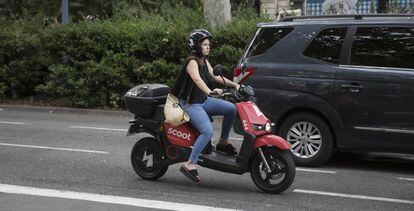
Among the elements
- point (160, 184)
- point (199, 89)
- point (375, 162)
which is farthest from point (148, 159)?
point (375, 162)

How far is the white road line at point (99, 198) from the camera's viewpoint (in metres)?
6.45

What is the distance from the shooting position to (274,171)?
6.84 meters

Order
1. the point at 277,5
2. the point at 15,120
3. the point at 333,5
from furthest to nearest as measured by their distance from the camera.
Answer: the point at 277,5 < the point at 333,5 < the point at 15,120

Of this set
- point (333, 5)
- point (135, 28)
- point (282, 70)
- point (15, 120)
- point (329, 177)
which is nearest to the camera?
point (329, 177)

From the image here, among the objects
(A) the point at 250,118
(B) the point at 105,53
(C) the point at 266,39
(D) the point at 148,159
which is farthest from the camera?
(B) the point at 105,53

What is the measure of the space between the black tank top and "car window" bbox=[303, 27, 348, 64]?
6.55 ft

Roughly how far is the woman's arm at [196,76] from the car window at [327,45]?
2.20 metres

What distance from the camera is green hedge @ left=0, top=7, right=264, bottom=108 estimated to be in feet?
50.0

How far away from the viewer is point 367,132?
26.7 feet

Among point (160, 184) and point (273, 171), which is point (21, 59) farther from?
point (273, 171)

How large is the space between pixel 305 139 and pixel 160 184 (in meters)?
2.17

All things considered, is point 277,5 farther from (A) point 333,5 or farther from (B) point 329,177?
(B) point 329,177

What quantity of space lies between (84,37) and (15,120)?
123 inches

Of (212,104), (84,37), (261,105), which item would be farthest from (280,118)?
(84,37)
